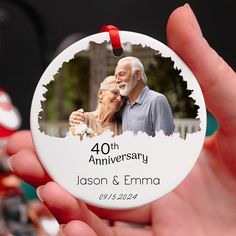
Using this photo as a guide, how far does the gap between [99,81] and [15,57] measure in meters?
1.49

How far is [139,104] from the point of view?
0.50 metres

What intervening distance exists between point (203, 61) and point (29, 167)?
8.6 inches

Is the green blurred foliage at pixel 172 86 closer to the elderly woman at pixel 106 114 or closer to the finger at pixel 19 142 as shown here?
the elderly woman at pixel 106 114

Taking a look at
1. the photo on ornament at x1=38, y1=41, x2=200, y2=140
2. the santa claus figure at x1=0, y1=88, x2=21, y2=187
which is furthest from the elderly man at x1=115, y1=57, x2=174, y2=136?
the santa claus figure at x1=0, y1=88, x2=21, y2=187

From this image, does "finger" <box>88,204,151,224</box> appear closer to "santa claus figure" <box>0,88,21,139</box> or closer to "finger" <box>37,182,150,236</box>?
"finger" <box>37,182,150,236</box>

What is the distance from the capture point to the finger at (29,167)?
0.54 m

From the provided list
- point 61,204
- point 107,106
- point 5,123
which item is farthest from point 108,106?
point 5,123

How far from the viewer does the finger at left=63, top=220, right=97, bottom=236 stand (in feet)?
1.55

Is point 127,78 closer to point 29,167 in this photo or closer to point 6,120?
point 29,167

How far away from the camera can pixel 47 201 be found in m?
0.49

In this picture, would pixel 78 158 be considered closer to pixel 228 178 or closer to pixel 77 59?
pixel 77 59

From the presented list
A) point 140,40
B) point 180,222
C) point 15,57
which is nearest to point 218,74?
point 140,40

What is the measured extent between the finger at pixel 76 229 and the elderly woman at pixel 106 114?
0.09 meters

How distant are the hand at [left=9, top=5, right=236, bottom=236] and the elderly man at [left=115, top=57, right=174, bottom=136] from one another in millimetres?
51
